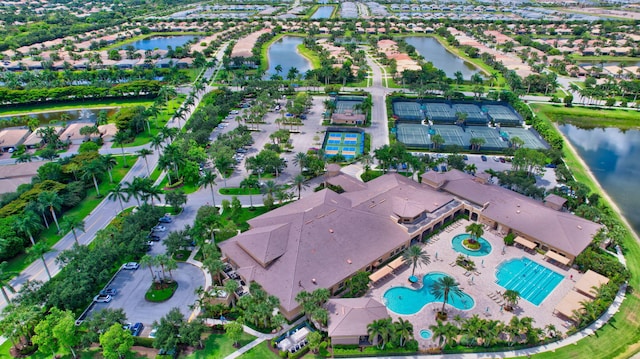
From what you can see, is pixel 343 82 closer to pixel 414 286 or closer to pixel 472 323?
pixel 414 286

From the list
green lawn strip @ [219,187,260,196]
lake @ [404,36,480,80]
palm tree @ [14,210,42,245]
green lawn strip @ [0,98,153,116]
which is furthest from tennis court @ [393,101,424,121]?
palm tree @ [14,210,42,245]

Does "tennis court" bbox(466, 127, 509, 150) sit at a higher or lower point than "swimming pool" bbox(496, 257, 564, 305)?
higher

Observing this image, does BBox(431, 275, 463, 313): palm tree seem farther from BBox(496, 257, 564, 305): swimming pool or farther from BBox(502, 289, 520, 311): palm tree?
BBox(496, 257, 564, 305): swimming pool

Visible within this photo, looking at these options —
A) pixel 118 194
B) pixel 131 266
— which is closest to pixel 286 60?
pixel 118 194

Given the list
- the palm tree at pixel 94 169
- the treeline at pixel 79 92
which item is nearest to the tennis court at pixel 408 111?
the palm tree at pixel 94 169

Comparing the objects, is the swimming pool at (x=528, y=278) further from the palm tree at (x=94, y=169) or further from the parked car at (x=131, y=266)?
the palm tree at (x=94, y=169)
